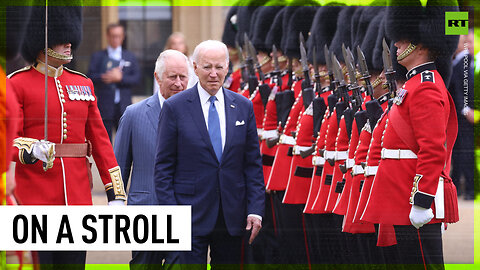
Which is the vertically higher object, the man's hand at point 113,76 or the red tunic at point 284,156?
the man's hand at point 113,76

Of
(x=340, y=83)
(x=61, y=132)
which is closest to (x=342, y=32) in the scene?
(x=340, y=83)

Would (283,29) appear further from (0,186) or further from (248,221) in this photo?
(0,186)

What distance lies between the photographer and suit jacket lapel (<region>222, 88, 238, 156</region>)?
17.2 feet

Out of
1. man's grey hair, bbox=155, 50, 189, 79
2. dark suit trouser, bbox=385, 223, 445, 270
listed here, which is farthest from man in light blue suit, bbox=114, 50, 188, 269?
dark suit trouser, bbox=385, 223, 445, 270

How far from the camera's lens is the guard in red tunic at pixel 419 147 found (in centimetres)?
505

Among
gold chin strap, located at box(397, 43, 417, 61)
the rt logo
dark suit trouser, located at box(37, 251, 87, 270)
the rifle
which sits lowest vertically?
dark suit trouser, located at box(37, 251, 87, 270)

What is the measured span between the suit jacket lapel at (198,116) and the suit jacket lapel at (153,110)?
22.4 inches

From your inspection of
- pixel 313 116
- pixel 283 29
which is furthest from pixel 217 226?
pixel 283 29

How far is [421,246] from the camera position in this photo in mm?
5301

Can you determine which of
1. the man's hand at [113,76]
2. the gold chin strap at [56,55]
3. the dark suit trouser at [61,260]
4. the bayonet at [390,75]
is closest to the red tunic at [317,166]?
the bayonet at [390,75]

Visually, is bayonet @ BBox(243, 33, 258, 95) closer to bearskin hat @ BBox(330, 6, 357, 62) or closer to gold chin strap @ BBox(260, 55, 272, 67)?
gold chin strap @ BBox(260, 55, 272, 67)

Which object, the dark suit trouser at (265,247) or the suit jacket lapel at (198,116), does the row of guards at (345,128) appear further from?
the suit jacket lapel at (198,116)
